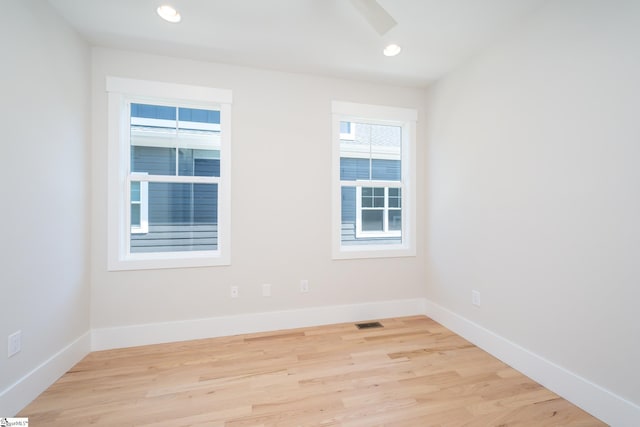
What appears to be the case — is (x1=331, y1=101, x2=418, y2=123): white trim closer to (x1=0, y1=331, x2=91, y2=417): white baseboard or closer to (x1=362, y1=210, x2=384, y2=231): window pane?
(x1=362, y1=210, x2=384, y2=231): window pane

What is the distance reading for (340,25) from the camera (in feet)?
7.08

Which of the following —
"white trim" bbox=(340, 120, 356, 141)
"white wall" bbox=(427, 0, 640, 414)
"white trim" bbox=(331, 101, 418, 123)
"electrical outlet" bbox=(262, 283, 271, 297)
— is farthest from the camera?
"white trim" bbox=(340, 120, 356, 141)

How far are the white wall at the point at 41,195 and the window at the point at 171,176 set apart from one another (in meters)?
0.30

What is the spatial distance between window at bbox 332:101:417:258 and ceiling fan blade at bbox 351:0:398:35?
1271 millimetres

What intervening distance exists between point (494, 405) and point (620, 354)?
2.49ft

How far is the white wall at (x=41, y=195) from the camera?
162 cm

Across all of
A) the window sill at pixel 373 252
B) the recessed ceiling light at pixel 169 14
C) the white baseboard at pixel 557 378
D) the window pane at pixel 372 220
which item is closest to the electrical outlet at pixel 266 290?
the window sill at pixel 373 252

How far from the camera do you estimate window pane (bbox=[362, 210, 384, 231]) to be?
10.7ft

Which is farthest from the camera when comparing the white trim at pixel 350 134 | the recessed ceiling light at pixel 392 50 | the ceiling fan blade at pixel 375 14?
the white trim at pixel 350 134

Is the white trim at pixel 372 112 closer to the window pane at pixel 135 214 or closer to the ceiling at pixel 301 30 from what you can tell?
the ceiling at pixel 301 30

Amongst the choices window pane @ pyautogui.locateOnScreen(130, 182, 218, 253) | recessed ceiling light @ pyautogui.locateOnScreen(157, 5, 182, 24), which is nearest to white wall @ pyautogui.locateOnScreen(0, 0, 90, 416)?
window pane @ pyautogui.locateOnScreen(130, 182, 218, 253)

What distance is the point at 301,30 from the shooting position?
7.28 ft

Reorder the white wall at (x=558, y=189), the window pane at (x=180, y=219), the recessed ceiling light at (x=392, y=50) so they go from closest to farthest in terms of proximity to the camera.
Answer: the white wall at (x=558, y=189)
the recessed ceiling light at (x=392, y=50)
the window pane at (x=180, y=219)

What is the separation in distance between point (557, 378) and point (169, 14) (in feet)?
12.5
